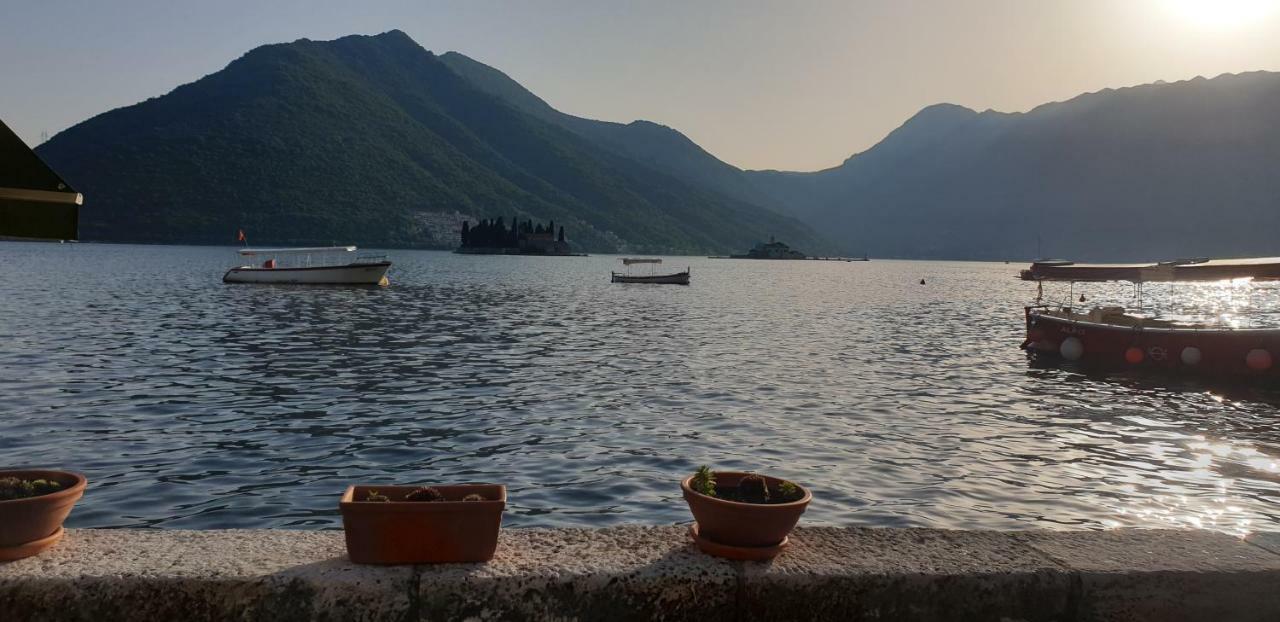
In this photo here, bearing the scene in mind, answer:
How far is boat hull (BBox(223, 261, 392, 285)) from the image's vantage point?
83062 millimetres

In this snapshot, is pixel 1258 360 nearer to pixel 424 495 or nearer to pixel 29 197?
pixel 424 495

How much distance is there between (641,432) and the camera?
1847 cm

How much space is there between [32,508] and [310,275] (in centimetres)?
8345

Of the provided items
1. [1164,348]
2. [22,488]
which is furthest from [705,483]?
[1164,348]

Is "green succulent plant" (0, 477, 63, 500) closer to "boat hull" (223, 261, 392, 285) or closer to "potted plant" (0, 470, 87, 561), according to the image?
"potted plant" (0, 470, 87, 561)

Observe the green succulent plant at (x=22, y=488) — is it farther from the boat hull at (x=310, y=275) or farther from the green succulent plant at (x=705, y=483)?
the boat hull at (x=310, y=275)

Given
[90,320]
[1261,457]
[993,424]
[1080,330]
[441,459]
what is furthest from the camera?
[90,320]

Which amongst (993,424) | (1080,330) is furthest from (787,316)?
(993,424)

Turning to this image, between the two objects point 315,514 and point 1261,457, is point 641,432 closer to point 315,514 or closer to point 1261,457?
point 315,514

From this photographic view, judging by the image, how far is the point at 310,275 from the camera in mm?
83562

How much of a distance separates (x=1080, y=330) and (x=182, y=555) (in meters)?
37.4

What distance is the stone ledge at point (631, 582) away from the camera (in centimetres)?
518

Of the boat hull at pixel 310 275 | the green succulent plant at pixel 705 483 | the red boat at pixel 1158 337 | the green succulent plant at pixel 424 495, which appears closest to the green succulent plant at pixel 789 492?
the green succulent plant at pixel 705 483

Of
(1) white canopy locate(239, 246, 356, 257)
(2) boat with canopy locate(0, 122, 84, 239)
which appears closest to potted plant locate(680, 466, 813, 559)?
(2) boat with canopy locate(0, 122, 84, 239)
